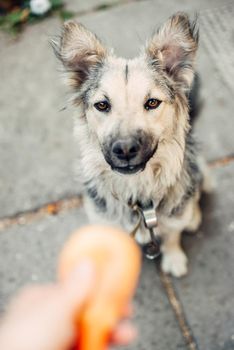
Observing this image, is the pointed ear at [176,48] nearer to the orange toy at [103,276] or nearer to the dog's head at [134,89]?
the dog's head at [134,89]

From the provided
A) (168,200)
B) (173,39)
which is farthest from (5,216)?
(173,39)

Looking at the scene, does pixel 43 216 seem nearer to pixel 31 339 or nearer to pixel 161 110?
pixel 161 110

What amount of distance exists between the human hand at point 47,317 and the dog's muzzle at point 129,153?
3.73 ft

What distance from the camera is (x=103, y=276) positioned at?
1647mm

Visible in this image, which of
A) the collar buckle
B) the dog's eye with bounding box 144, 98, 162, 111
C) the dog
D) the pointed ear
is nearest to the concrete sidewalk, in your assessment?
the collar buckle

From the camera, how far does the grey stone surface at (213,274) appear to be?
3.27 m

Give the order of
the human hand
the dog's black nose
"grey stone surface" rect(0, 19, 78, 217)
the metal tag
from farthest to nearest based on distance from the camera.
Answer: "grey stone surface" rect(0, 19, 78, 217)
the metal tag
the dog's black nose
the human hand

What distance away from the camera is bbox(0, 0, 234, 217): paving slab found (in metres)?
4.17

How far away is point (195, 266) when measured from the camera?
143 inches

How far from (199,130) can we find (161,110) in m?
1.62

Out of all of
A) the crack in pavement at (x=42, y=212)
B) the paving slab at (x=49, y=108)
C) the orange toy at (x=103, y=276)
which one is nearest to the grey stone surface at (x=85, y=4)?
the paving slab at (x=49, y=108)

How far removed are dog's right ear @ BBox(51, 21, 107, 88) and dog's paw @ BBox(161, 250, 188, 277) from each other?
1.54m

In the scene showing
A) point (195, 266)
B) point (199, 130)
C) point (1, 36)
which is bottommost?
point (195, 266)

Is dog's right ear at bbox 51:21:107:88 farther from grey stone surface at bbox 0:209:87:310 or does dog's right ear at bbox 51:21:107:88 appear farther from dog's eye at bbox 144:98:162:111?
grey stone surface at bbox 0:209:87:310
